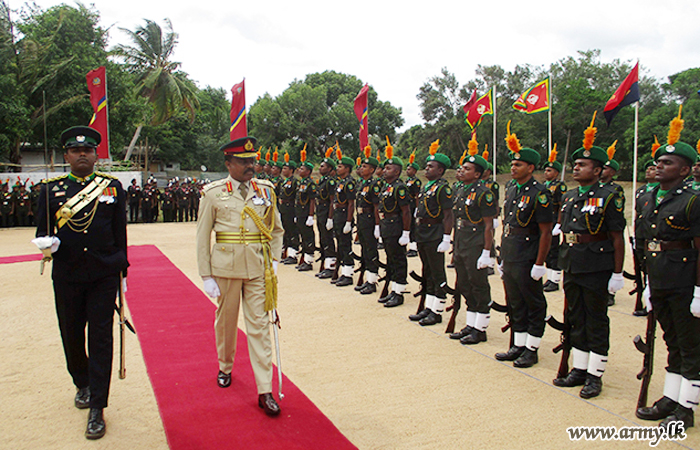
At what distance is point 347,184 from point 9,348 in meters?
5.22

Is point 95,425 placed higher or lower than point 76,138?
lower

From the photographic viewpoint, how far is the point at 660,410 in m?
3.53

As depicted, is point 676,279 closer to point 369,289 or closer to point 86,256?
point 86,256

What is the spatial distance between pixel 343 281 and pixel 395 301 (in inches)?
62.6

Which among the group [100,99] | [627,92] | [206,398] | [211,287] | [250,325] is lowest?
[206,398]

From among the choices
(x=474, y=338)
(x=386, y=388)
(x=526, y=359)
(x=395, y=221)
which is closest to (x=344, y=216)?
(x=395, y=221)

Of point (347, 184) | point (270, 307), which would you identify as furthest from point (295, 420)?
point (347, 184)

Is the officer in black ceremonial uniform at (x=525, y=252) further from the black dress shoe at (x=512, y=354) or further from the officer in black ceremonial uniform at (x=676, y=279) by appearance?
the officer in black ceremonial uniform at (x=676, y=279)

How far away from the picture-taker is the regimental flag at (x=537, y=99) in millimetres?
10703

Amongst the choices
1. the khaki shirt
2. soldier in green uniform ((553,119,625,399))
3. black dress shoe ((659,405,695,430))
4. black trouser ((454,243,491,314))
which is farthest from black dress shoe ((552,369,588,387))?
the khaki shirt

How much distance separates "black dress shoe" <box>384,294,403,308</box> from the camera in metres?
6.89

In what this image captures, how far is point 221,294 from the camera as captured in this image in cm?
393

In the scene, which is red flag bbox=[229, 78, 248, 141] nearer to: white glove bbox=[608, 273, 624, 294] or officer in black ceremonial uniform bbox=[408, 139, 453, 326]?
officer in black ceremonial uniform bbox=[408, 139, 453, 326]

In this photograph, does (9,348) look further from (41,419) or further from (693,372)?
(693,372)
